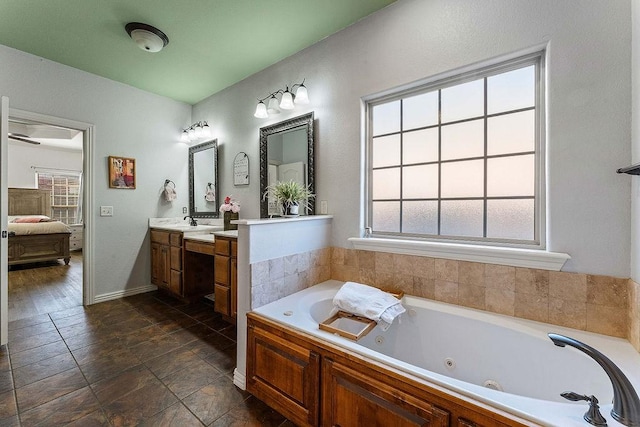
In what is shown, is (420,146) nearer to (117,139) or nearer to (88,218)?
(117,139)

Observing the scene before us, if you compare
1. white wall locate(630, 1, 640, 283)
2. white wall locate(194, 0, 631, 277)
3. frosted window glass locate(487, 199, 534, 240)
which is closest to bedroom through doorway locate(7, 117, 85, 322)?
white wall locate(194, 0, 631, 277)

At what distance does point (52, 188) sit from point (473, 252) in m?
9.37

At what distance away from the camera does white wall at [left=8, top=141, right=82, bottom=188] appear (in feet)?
20.2

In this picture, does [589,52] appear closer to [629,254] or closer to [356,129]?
[629,254]

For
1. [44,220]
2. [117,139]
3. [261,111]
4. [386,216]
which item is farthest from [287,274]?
[44,220]

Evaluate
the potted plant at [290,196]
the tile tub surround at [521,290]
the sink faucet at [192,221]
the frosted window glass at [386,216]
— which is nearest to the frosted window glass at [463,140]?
the frosted window glass at [386,216]

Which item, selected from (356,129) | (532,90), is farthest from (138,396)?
(532,90)

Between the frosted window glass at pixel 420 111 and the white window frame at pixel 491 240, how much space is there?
0.05m

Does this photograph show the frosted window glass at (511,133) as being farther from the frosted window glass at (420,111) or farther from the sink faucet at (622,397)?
the sink faucet at (622,397)

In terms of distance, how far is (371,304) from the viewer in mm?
1616

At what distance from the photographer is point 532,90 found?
1.54m

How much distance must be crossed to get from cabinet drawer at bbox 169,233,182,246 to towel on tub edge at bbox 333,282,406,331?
2129 millimetres

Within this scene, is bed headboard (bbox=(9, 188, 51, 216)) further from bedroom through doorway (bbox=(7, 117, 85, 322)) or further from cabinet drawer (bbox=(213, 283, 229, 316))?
cabinet drawer (bbox=(213, 283, 229, 316))

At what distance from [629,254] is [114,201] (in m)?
4.41
